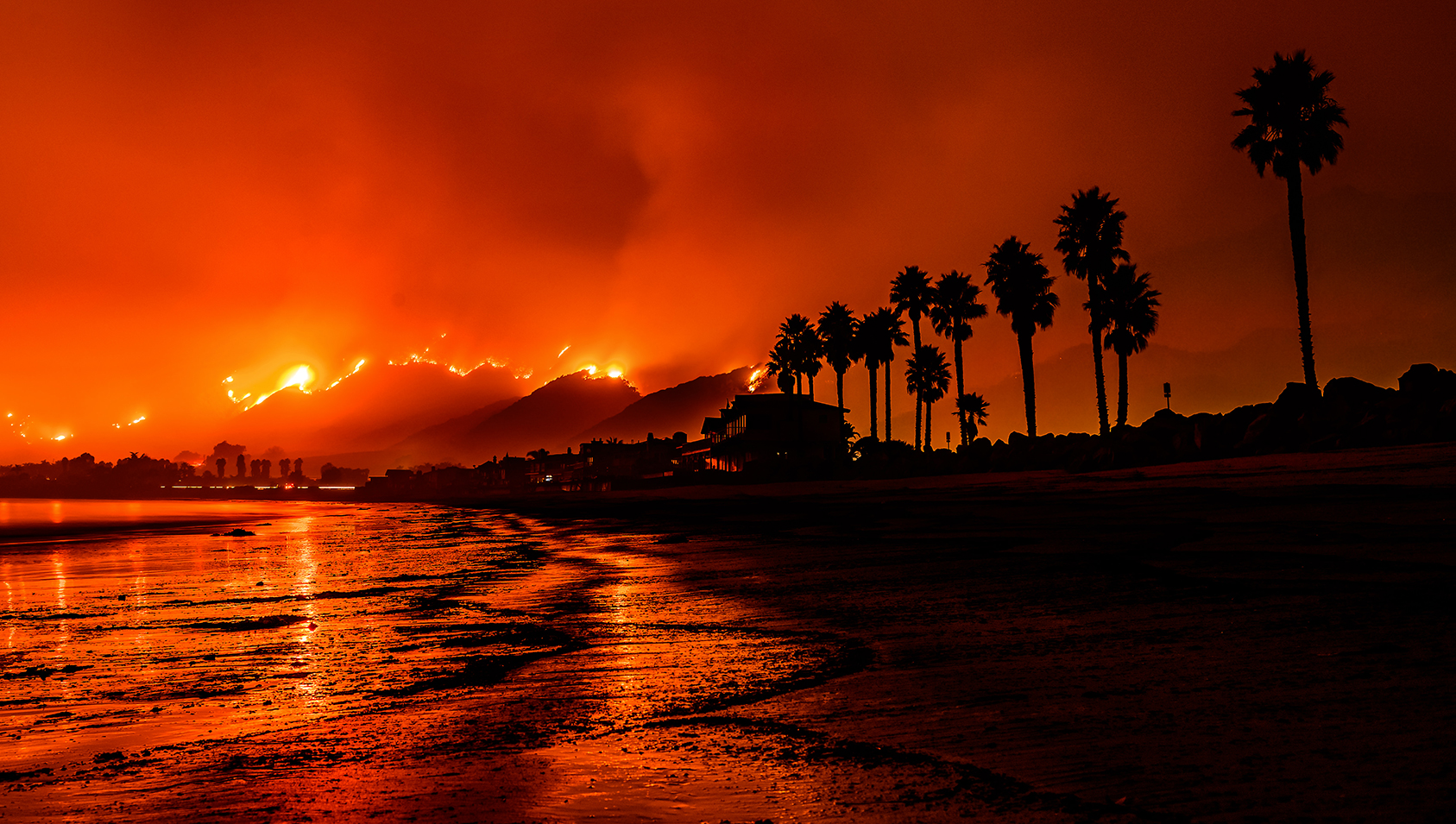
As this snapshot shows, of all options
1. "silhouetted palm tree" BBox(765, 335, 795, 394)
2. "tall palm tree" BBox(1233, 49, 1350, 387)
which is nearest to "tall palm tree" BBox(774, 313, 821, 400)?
"silhouetted palm tree" BBox(765, 335, 795, 394)

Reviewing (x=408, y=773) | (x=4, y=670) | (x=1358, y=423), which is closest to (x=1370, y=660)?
(x=408, y=773)

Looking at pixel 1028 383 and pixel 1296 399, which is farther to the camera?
pixel 1028 383

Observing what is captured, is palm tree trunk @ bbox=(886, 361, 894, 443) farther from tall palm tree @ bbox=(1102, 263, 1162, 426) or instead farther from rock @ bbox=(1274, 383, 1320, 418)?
rock @ bbox=(1274, 383, 1320, 418)

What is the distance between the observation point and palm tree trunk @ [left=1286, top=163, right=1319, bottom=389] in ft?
129

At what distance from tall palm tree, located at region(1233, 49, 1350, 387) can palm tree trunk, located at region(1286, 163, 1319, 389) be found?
0.12ft

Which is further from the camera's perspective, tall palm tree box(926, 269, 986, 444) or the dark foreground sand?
tall palm tree box(926, 269, 986, 444)

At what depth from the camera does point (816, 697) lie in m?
7.20

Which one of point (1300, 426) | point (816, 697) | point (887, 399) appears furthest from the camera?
point (887, 399)

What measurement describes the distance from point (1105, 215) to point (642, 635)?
55119mm

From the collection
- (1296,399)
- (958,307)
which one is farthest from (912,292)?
(1296,399)

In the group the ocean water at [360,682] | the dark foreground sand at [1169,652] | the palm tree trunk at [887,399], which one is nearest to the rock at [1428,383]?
the dark foreground sand at [1169,652]

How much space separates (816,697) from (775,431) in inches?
3495

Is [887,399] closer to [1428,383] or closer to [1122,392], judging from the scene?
[1122,392]

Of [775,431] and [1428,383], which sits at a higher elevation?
[775,431]
